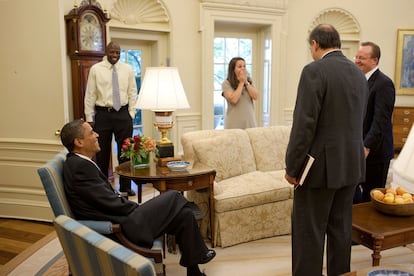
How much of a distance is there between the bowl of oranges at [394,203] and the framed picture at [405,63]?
189 inches

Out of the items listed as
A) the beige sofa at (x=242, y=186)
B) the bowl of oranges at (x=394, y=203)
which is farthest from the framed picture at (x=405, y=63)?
the bowl of oranges at (x=394, y=203)

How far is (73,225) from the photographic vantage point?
128 cm

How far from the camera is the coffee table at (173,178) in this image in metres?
2.81

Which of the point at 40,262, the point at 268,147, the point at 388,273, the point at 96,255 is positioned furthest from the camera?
the point at 268,147

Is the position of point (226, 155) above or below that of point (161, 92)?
below

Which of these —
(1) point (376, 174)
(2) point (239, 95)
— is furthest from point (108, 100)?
(1) point (376, 174)

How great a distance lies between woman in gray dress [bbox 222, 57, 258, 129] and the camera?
3.88 metres

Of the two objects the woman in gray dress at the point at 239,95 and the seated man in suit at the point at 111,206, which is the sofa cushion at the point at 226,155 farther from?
the seated man in suit at the point at 111,206

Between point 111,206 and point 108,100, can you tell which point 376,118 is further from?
point 108,100

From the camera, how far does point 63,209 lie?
6.86ft

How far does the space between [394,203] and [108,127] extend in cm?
267

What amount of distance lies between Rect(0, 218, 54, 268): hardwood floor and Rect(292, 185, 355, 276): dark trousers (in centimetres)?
215

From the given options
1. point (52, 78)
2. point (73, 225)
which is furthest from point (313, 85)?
point (52, 78)

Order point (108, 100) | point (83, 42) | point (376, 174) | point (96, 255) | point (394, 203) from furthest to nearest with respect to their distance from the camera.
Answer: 1. point (83, 42)
2. point (108, 100)
3. point (376, 174)
4. point (394, 203)
5. point (96, 255)
